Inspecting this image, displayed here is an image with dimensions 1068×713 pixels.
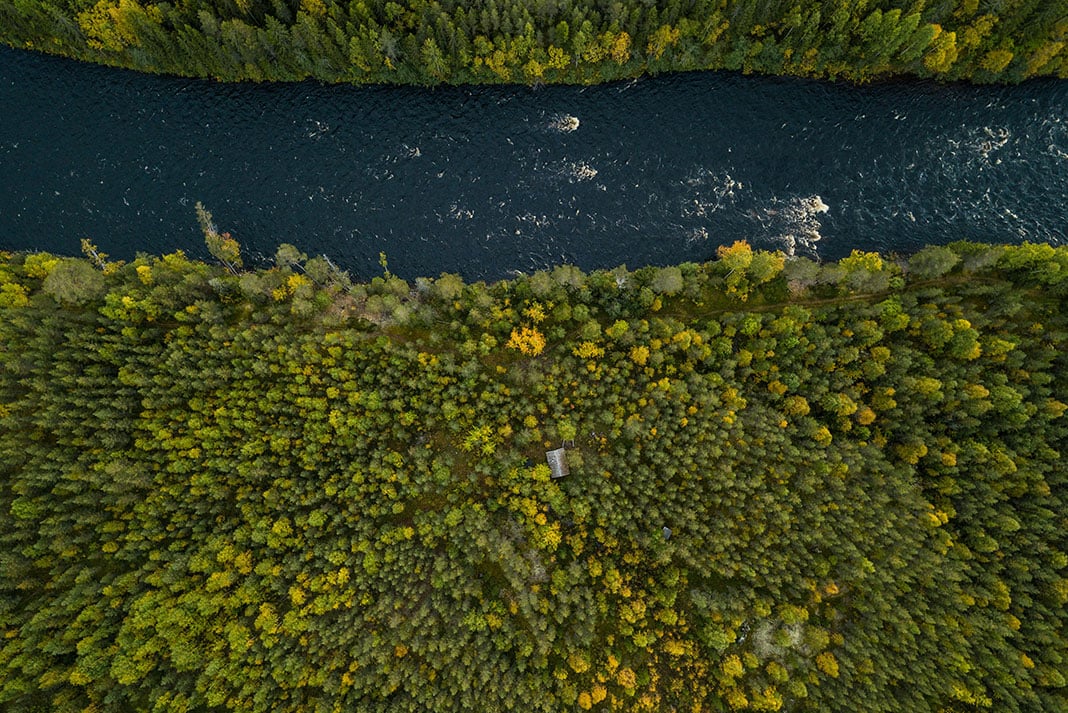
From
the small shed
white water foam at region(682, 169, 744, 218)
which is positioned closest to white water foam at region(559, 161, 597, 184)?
white water foam at region(682, 169, 744, 218)

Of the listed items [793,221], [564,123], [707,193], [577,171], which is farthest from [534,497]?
[564,123]

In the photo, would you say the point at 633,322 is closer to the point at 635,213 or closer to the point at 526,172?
the point at 635,213

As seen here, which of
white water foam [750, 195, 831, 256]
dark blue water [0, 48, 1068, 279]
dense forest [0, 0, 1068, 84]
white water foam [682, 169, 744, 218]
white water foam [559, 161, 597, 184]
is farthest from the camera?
white water foam [559, 161, 597, 184]

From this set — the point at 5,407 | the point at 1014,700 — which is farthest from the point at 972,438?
the point at 5,407

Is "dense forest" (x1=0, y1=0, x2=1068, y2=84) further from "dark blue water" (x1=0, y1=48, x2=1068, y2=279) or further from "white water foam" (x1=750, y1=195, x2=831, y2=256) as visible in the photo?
"white water foam" (x1=750, y1=195, x2=831, y2=256)

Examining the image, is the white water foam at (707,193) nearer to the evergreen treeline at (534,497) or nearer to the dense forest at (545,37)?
the evergreen treeline at (534,497)
